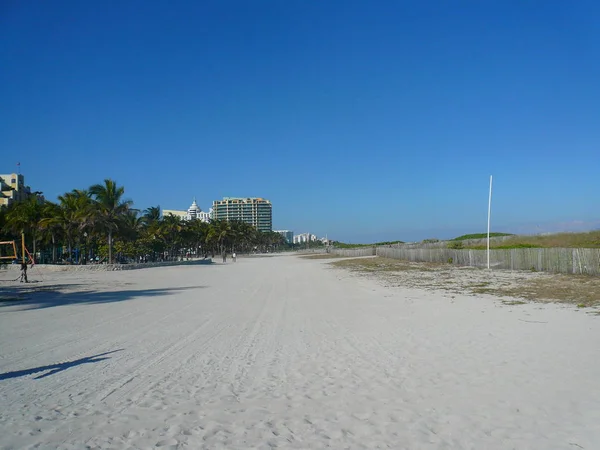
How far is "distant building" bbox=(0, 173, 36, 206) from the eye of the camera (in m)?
78.4

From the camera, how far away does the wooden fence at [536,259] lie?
23.9 metres

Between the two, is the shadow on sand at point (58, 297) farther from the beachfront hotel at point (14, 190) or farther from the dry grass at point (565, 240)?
the beachfront hotel at point (14, 190)

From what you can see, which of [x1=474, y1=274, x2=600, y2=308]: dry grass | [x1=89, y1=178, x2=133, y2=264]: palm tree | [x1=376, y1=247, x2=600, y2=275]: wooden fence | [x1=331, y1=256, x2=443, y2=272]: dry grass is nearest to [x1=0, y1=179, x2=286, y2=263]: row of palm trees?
[x1=89, y1=178, x2=133, y2=264]: palm tree

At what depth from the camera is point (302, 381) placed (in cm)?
623

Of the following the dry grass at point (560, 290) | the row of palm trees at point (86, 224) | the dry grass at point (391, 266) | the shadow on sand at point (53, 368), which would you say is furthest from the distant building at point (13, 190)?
→ the shadow on sand at point (53, 368)

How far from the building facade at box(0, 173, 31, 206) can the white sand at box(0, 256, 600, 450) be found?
73544 millimetres

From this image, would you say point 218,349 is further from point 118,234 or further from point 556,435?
point 118,234

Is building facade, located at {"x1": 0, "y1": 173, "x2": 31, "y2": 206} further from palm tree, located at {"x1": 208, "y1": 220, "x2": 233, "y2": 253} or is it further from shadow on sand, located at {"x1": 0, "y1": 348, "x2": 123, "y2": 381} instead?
shadow on sand, located at {"x1": 0, "y1": 348, "x2": 123, "y2": 381}

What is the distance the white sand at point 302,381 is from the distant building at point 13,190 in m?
73.5

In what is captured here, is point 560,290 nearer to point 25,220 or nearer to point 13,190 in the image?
point 25,220

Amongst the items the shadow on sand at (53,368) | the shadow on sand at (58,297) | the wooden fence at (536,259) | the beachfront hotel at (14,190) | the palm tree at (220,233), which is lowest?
the shadow on sand at (58,297)

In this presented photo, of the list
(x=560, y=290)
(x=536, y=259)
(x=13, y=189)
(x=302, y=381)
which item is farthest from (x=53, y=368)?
(x=13, y=189)

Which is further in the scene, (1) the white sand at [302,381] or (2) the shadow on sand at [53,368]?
(2) the shadow on sand at [53,368]

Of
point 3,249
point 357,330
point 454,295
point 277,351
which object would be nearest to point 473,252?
point 454,295
